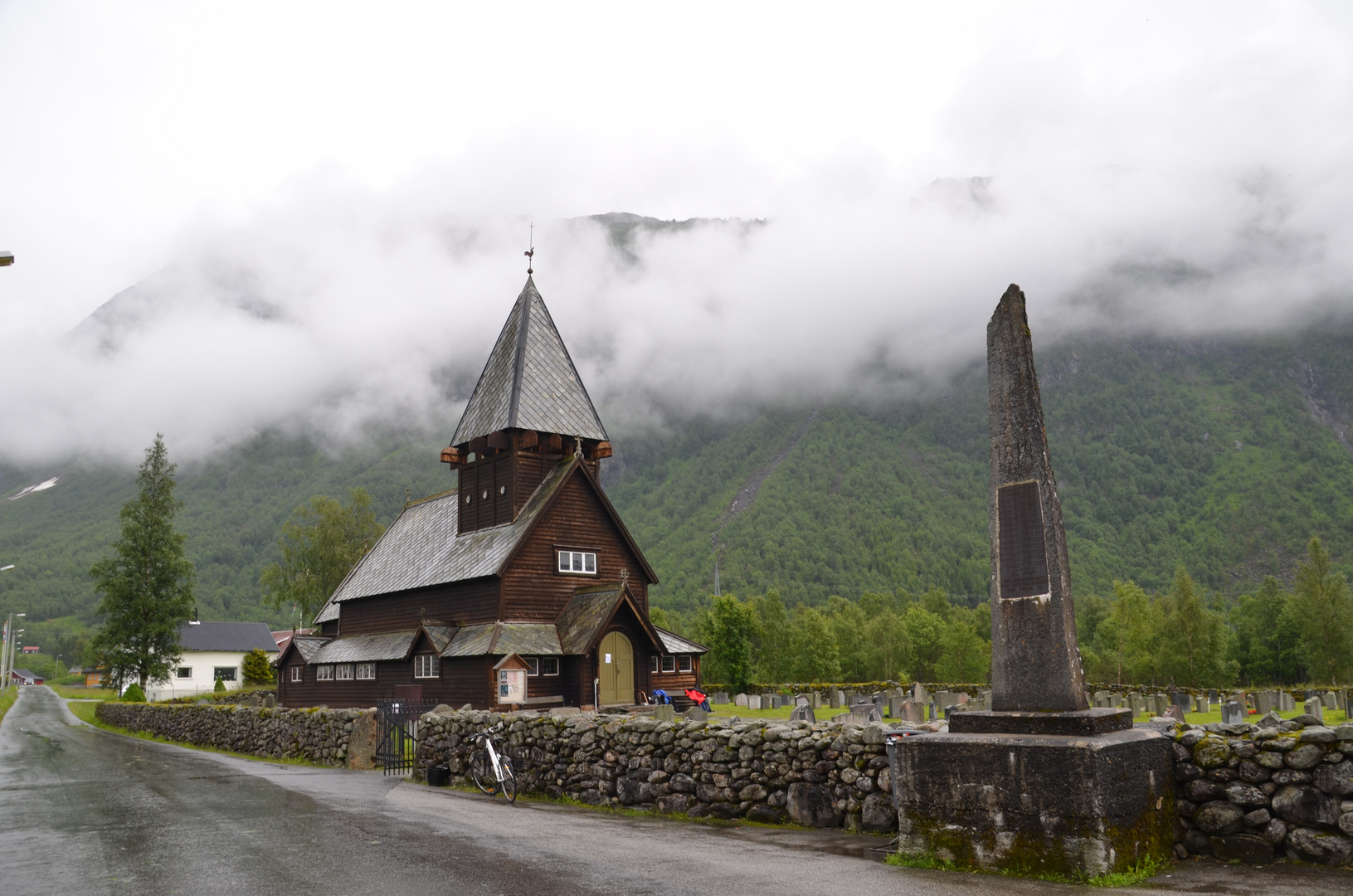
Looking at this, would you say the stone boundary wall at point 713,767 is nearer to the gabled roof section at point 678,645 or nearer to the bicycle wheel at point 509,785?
the bicycle wheel at point 509,785

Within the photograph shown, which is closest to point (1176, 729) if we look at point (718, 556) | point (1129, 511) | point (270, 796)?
point (270, 796)

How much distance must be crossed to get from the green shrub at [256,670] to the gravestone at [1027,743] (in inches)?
2811

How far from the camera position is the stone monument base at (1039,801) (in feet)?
27.8

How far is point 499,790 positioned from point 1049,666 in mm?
10284

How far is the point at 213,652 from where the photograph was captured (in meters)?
108

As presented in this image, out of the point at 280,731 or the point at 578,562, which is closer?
the point at 280,731

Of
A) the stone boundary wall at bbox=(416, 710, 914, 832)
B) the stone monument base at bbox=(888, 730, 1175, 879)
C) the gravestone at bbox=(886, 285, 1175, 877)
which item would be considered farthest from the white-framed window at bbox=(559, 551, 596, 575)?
the stone monument base at bbox=(888, 730, 1175, 879)

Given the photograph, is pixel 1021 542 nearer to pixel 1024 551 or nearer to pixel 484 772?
pixel 1024 551

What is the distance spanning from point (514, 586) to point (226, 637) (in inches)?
3571

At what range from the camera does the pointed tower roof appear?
134ft

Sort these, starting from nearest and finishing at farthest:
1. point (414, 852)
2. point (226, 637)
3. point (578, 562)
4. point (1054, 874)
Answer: point (1054, 874) → point (414, 852) → point (578, 562) → point (226, 637)

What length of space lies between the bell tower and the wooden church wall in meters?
1.97

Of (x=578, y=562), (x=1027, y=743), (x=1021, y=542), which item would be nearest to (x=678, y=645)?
(x=578, y=562)

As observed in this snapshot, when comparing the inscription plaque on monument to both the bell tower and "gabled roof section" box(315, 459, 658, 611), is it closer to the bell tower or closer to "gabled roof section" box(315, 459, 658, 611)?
"gabled roof section" box(315, 459, 658, 611)
